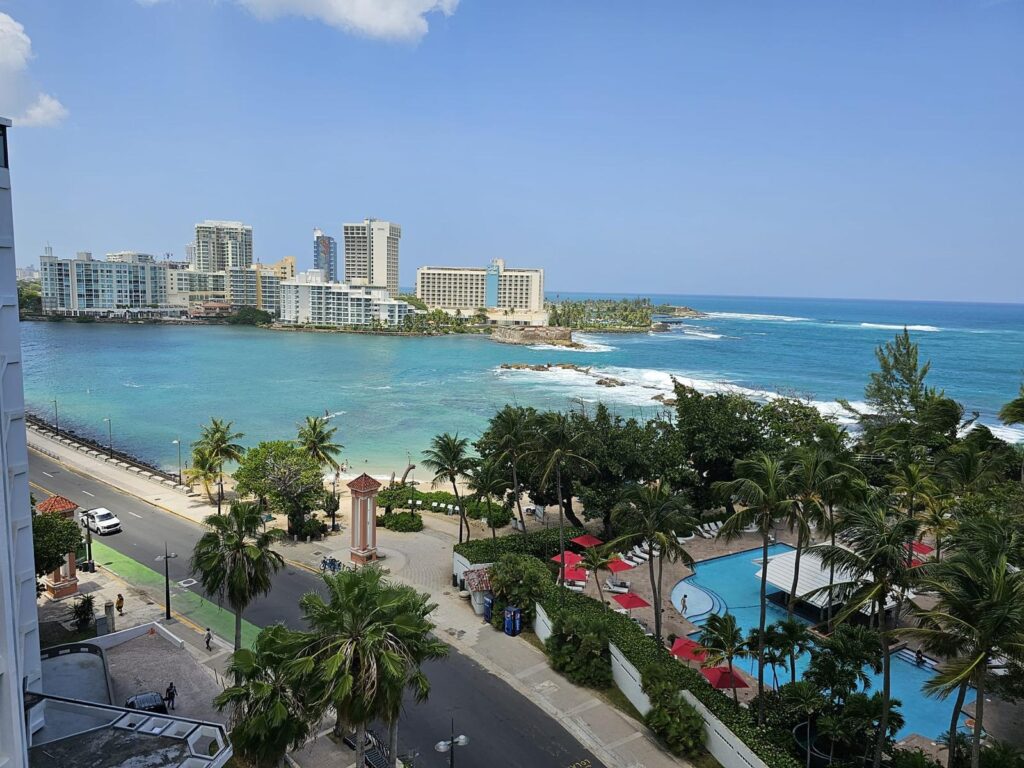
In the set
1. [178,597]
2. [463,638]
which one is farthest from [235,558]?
[178,597]

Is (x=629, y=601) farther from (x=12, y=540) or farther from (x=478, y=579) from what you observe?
(x=12, y=540)

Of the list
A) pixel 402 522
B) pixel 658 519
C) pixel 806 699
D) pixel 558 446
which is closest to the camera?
pixel 806 699

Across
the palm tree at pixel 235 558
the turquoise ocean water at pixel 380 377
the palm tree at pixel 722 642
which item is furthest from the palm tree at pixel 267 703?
the turquoise ocean water at pixel 380 377

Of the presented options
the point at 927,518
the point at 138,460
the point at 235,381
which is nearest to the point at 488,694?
the point at 927,518

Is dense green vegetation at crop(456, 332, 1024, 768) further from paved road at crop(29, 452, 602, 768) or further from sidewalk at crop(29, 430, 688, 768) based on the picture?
paved road at crop(29, 452, 602, 768)

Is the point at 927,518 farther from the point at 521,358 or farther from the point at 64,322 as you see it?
the point at 64,322
